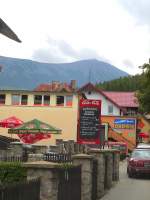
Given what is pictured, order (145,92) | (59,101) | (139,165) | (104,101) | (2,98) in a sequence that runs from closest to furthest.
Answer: (139,165) < (145,92) < (59,101) < (2,98) < (104,101)

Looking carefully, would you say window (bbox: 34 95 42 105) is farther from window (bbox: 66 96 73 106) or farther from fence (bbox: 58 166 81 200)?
fence (bbox: 58 166 81 200)

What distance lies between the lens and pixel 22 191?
7922 mm

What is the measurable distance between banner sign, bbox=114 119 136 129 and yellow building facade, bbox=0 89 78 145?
14347 millimetres

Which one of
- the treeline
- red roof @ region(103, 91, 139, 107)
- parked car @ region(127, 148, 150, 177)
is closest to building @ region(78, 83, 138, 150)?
red roof @ region(103, 91, 139, 107)

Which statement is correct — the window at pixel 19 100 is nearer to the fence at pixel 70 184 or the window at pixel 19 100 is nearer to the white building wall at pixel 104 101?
the white building wall at pixel 104 101

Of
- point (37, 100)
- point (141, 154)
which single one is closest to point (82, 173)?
point (141, 154)

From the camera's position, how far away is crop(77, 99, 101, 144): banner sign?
28.0m

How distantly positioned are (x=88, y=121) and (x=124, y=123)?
56.8 metres

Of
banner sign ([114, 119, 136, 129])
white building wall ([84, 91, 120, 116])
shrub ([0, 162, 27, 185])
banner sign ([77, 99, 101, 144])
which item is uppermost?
white building wall ([84, 91, 120, 116])

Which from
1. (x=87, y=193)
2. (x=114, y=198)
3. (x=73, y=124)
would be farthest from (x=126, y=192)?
(x=73, y=124)

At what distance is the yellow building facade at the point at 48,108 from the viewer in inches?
2781

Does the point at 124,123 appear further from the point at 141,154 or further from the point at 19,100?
the point at 141,154

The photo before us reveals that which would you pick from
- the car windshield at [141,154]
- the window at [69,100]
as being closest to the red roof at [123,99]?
the window at [69,100]

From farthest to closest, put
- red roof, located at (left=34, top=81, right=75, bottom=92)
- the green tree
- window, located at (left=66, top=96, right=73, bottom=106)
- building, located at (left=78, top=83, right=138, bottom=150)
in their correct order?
building, located at (left=78, top=83, right=138, bottom=150), red roof, located at (left=34, top=81, right=75, bottom=92), window, located at (left=66, top=96, right=73, bottom=106), the green tree
